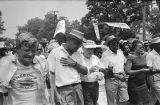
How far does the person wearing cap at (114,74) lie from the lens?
6570 mm

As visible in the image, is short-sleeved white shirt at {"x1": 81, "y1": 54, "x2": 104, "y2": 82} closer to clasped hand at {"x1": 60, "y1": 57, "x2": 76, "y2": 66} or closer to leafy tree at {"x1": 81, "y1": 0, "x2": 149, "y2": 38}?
clasped hand at {"x1": 60, "y1": 57, "x2": 76, "y2": 66}

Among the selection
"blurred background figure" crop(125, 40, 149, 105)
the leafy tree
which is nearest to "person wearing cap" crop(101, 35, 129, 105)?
"blurred background figure" crop(125, 40, 149, 105)

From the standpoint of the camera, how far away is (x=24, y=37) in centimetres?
335

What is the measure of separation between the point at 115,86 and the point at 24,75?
366 cm

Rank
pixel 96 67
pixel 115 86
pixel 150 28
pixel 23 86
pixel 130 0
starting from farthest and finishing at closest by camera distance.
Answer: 1. pixel 130 0
2. pixel 150 28
3. pixel 115 86
4. pixel 96 67
5. pixel 23 86

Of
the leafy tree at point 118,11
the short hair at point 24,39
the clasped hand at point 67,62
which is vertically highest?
the leafy tree at point 118,11

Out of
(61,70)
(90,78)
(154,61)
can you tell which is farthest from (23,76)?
(154,61)

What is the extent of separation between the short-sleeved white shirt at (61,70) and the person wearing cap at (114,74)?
199 centimetres

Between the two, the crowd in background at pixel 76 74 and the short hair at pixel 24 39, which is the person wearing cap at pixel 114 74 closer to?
the crowd in background at pixel 76 74

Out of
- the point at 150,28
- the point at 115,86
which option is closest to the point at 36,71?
the point at 115,86

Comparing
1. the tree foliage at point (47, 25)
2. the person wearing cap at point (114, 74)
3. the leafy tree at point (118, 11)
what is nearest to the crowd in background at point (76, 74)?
the person wearing cap at point (114, 74)

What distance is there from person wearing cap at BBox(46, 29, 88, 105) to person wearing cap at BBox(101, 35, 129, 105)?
1.93m

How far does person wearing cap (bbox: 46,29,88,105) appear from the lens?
178 inches

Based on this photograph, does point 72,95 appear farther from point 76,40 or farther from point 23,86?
point 23,86
